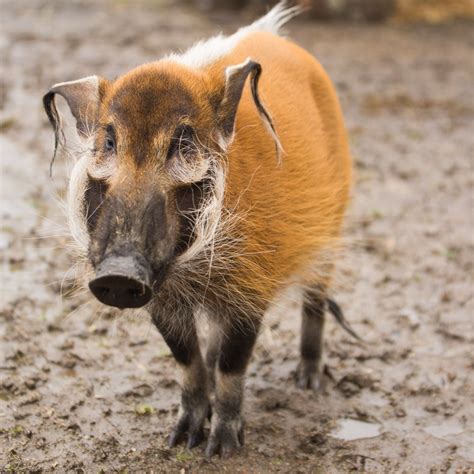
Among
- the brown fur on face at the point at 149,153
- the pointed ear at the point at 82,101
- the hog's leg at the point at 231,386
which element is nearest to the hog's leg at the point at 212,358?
the hog's leg at the point at 231,386

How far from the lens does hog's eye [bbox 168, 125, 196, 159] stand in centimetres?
302

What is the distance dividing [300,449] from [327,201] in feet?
3.45

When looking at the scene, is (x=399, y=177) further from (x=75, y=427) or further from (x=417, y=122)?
(x=75, y=427)

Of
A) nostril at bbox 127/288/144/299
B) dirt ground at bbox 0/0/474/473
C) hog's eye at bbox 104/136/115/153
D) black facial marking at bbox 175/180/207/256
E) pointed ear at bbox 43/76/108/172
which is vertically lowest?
dirt ground at bbox 0/0/474/473

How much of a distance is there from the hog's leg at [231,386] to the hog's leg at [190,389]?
0.08 metres

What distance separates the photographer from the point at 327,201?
3.94 m

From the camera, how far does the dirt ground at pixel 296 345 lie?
143 inches

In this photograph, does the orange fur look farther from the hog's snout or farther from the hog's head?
the hog's snout

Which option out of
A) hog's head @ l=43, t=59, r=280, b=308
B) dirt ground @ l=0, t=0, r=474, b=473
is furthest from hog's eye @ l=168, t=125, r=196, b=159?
dirt ground @ l=0, t=0, r=474, b=473

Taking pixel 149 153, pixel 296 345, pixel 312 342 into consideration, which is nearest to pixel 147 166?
pixel 149 153

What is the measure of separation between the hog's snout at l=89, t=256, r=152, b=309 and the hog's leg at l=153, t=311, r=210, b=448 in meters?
0.73

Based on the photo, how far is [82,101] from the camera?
3258 millimetres

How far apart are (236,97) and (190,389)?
1230 mm

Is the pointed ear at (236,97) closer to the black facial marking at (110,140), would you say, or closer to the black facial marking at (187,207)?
the black facial marking at (187,207)
